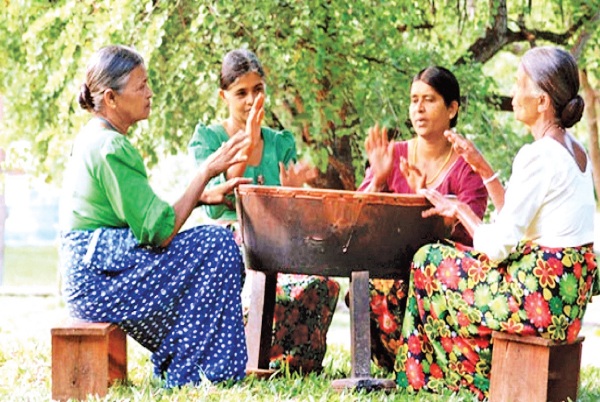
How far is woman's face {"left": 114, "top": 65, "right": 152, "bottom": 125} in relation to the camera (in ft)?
14.3

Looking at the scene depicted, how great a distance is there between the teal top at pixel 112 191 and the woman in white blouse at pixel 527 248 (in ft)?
3.58

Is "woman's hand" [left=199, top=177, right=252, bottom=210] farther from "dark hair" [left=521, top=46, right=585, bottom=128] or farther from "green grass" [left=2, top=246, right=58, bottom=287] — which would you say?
"green grass" [left=2, top=246, right=58, bottom=287]

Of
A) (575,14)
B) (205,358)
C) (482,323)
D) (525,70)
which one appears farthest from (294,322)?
(575,14)

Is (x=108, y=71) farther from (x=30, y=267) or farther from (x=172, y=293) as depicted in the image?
(x=30, y=267)

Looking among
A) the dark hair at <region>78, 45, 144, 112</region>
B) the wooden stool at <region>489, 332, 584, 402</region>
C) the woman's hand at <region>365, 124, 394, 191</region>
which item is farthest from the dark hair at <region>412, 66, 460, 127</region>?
the dark hair at <region>78, 45, 144, 112</region>

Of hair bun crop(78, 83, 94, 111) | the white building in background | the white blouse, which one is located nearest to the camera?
the white blouse

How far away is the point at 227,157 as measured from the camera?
4.32 m

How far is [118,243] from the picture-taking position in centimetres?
422

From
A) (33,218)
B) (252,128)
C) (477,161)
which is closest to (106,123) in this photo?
(252,128)

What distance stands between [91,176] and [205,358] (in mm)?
868

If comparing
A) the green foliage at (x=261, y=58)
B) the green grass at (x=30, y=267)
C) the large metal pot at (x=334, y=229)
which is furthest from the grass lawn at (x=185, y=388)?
the green grass at (x=30, y=267)

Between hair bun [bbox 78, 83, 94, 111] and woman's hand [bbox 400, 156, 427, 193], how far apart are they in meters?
1.32

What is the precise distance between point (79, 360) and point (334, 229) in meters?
1.11

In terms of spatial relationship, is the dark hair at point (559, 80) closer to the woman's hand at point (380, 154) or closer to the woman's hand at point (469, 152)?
the woman's hand at point (469, 152)
